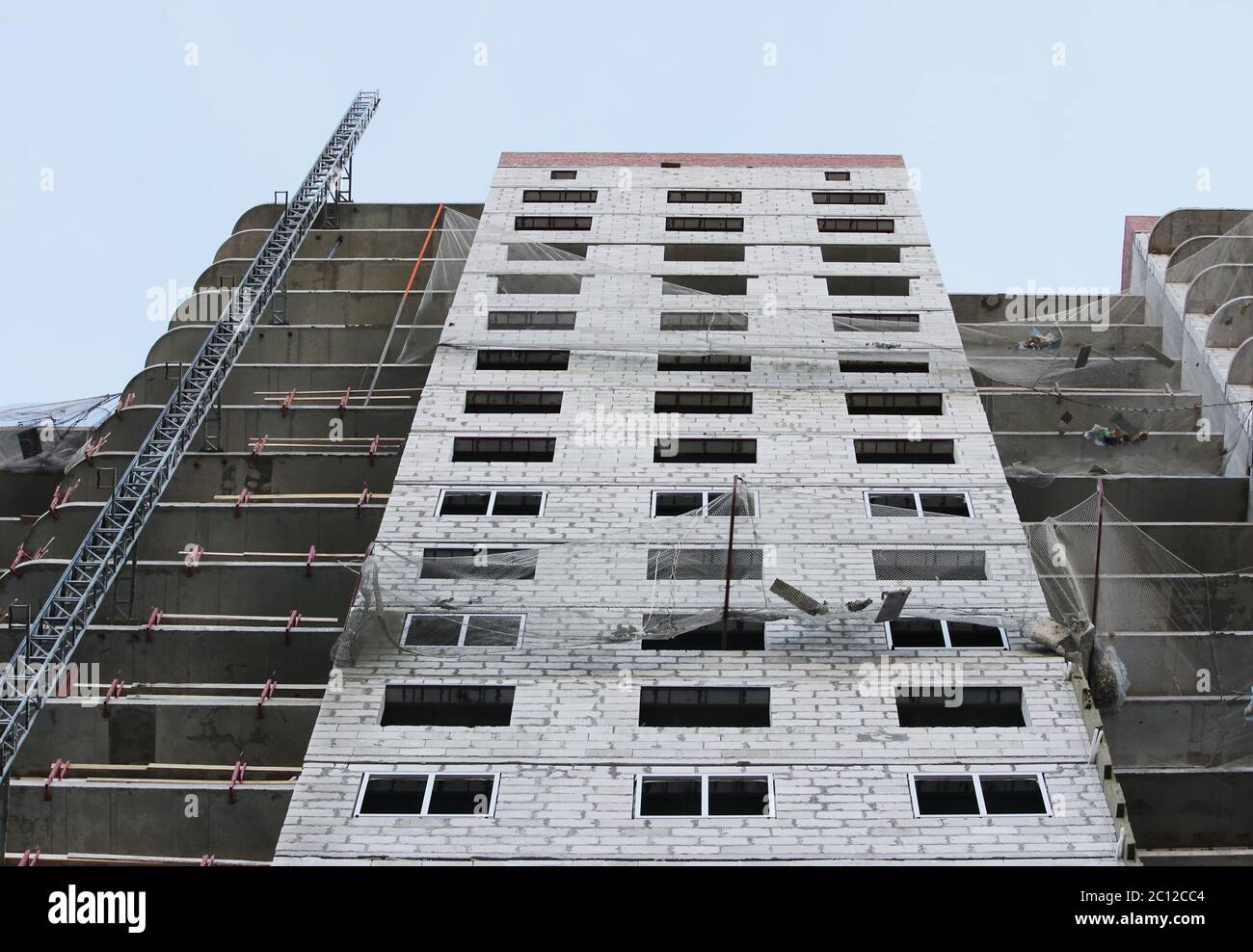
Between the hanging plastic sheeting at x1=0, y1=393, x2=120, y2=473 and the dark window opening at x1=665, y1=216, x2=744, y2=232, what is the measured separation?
1729 cm

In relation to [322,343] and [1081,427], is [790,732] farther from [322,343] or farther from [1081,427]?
[322,343]

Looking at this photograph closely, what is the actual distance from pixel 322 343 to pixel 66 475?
29.9 feet

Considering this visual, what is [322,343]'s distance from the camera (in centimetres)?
6203

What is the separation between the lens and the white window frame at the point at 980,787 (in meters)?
38.3

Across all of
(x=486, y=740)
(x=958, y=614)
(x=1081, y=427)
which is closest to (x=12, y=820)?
(x=486, y=740)

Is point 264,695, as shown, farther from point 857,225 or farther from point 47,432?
point 857,225

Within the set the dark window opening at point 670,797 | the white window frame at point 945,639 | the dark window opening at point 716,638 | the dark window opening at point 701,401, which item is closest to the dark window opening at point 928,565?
the white window frame at point 945,639

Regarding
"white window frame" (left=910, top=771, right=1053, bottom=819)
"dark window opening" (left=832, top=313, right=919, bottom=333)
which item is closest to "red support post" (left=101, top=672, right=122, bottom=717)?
"white window frame" (left=910, top=771, right=1053, bottom=819)

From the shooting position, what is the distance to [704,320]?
57875 mm

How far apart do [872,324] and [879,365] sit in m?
2.24

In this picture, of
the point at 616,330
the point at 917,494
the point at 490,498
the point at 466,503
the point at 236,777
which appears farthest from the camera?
the point at 616,330

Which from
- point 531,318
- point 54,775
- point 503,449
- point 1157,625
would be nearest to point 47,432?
point 531,318

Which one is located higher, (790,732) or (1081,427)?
(1081,427)

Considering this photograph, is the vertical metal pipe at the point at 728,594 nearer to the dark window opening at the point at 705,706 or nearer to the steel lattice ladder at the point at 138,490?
the dark window opening at the point at 705,706
